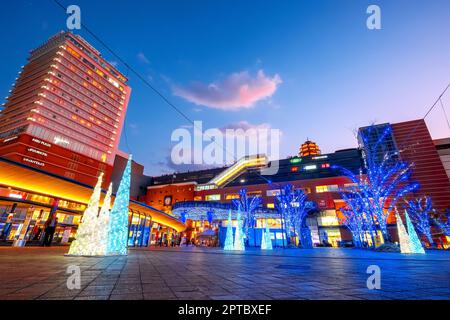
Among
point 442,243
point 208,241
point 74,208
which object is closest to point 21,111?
point 74,208

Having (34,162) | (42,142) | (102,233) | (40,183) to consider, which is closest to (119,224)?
(102,233)

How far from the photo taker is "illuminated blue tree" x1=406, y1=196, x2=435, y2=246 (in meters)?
36.0

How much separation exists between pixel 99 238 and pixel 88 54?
102 metres

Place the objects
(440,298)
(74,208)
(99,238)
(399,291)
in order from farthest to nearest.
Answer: (74,208), (99,238), (399,291), (440,298)

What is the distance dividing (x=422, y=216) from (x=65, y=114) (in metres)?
96.8

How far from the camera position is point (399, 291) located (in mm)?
3250

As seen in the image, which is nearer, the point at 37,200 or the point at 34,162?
the point at 37,200

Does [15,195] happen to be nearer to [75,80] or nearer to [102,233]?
[102,233]

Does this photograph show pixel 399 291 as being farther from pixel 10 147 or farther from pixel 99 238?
pixel 10 147

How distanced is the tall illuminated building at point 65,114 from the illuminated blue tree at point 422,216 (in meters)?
82.9

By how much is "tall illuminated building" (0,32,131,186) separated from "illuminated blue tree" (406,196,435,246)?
82.9 meters

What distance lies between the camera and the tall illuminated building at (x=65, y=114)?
5778cm

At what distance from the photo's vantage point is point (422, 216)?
38.8 metres
